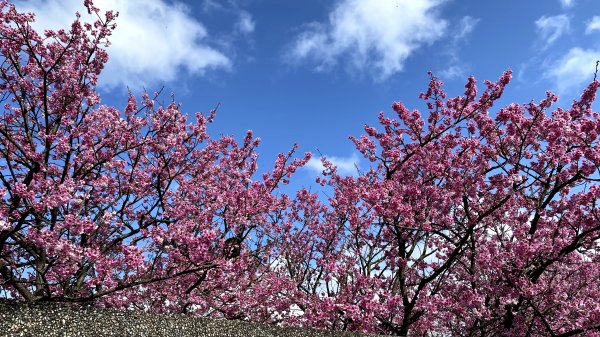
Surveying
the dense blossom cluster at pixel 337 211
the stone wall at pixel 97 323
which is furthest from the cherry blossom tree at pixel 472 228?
the stone wall at pixel 97 323

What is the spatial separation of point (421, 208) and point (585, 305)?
3.53 metres

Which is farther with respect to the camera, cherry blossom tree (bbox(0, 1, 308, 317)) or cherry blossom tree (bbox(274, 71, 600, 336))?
cherry blossom tree (bbox(274, 71, 600, 336))

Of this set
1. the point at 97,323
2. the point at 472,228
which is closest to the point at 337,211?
the point at 472,228

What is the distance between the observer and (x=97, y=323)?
4.29 meters

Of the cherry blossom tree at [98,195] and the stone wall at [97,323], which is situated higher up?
the cherry blossom tree at [98,195]

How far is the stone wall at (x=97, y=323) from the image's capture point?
12.7ft

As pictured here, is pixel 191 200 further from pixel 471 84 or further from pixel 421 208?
pixel 471 84

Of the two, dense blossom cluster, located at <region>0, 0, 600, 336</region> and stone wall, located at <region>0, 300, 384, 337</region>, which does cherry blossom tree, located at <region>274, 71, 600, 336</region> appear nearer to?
dense blossom cluster, located at <region>0, 0, 600, 336</region>

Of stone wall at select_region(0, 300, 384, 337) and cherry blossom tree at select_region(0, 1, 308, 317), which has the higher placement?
cherry blossom tree at select_region(0, 1, 308, 317)

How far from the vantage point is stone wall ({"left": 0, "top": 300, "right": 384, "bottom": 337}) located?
3877 mm

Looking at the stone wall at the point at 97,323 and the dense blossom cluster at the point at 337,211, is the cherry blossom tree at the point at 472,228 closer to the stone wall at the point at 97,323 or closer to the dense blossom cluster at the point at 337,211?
the dense blossom cluster at the point at 337,211

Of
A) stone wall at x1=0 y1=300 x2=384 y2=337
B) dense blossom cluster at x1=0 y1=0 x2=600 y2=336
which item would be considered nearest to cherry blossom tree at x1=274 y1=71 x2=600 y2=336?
dense blossom cluster at x1=0 y1=0 x2=600 y2=336

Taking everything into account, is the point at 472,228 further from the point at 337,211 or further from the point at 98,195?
the point at 98,195

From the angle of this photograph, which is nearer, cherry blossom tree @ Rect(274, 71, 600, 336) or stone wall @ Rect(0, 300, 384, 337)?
stone wall @ Rect(0, 300, 384, 337)
